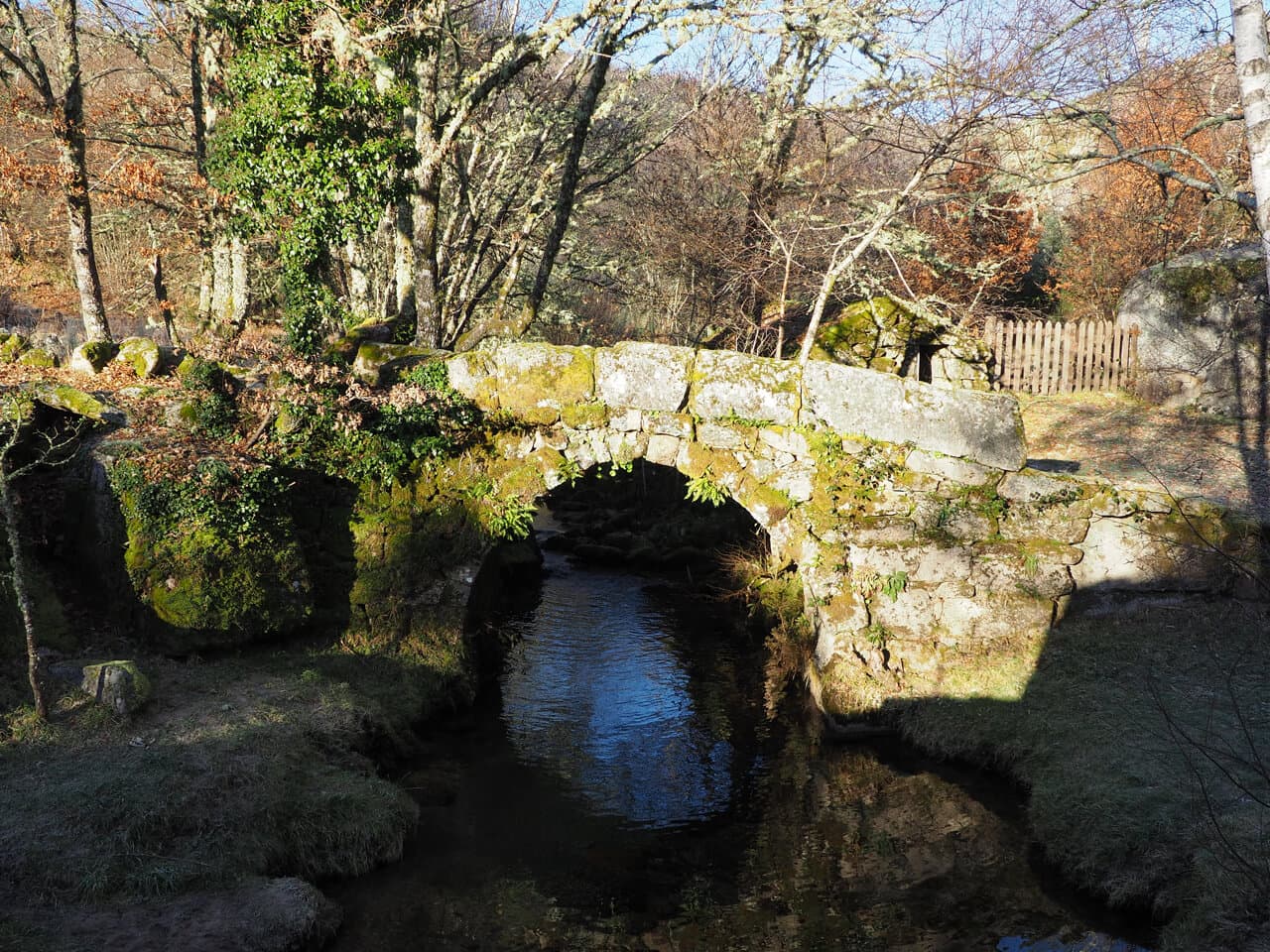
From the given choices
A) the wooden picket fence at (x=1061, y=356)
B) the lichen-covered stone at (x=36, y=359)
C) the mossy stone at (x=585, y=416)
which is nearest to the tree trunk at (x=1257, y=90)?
the mossy stone at (x=585, y=416)

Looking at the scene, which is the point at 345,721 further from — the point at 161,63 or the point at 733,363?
the point at 161,63

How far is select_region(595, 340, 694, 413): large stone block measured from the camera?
10.5 meters

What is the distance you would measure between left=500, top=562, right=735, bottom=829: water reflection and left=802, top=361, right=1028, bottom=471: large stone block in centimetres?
383

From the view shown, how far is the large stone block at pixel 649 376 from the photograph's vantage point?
34.4 ft

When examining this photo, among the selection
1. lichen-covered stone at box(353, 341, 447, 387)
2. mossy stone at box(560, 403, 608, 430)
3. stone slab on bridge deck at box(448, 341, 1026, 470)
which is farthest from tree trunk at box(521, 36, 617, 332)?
mossy stone at box(560, 403, 608, 430)

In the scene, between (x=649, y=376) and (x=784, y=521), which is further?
(x=784, y=521)

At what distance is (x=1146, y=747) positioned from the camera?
8000 millimetres

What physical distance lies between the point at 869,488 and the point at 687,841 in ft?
14.4

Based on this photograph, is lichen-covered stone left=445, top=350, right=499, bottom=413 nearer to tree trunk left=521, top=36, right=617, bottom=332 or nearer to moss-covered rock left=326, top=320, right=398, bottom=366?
moss-covered rock left=326, top=320, right=398, bottom=366

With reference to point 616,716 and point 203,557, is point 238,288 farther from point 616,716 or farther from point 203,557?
point 616,716

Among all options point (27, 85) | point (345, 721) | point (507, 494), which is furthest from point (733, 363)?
point (27, 85)

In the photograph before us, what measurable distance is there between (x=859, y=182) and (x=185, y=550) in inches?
541

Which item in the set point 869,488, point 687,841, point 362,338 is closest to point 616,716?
point 687,841

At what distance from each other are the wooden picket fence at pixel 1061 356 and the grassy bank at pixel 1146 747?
7.08 metres
